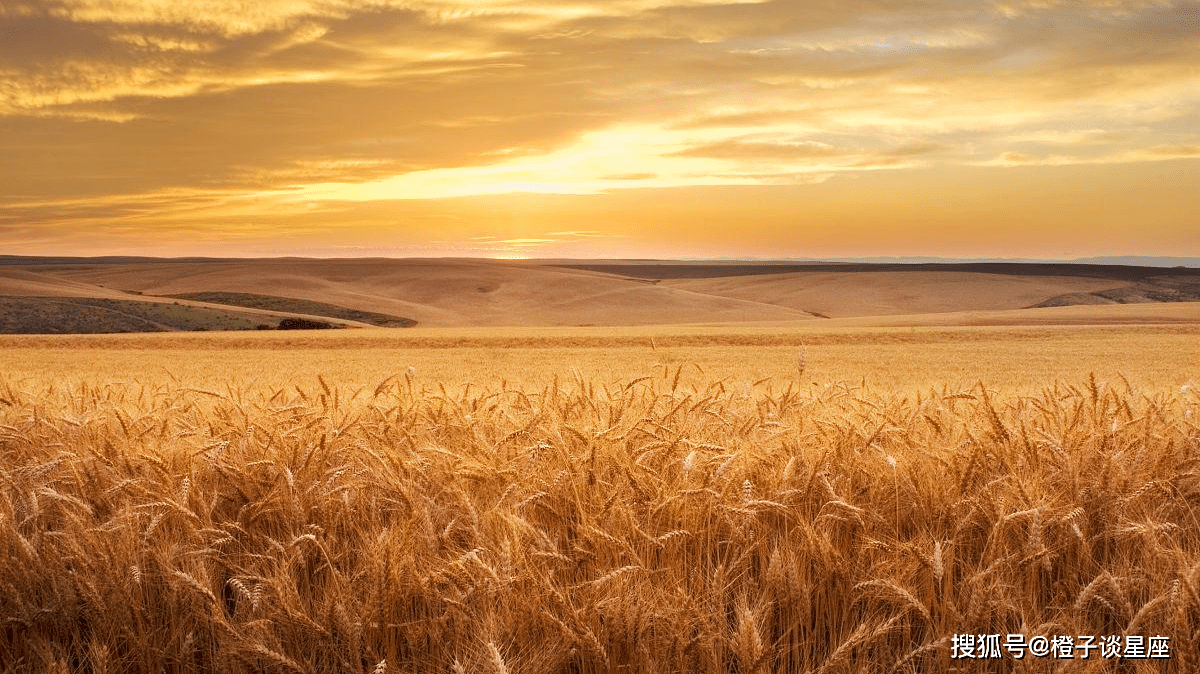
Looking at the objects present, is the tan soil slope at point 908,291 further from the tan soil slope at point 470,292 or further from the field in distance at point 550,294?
the tan soil slope at point 470,292

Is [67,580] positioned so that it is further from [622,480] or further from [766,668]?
[766,668]

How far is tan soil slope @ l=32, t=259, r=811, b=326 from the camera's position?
211 ft

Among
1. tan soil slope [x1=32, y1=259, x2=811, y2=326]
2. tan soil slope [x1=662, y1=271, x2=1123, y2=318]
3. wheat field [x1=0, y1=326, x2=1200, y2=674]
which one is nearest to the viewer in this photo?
wheat field [x1=0, y1=326, x2=1200, y2=674]

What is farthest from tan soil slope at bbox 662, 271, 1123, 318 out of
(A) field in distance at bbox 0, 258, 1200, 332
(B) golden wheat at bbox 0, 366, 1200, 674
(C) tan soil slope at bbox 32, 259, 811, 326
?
(B) golden wheat at bbox 0, 366, 1200, 674

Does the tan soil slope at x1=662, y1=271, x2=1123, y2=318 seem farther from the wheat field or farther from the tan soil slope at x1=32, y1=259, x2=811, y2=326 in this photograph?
the wheat field

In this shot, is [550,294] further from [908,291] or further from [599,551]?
[599,551]

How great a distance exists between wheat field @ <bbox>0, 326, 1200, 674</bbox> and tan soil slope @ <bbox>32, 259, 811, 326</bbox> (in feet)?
175

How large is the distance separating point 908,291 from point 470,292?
41616mm

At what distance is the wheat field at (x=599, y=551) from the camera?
227cm

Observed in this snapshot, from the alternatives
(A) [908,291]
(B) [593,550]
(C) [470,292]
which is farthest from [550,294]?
(B) [593,550]

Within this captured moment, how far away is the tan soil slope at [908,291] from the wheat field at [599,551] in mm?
72416

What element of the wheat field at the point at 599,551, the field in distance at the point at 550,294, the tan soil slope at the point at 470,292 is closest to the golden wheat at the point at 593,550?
the wheat field at the point at 599,551

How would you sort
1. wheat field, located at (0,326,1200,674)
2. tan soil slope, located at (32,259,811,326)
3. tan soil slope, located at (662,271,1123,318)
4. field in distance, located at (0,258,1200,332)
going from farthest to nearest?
tan soil slope, located at (662,271,1123,318), tan soil slope, located at (32,259,811,326), field in distance, located at (0,258,1200,332), wheat field, located at (0,326,1200,674)

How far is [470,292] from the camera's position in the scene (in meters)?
80.7
